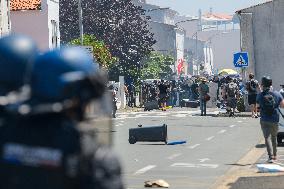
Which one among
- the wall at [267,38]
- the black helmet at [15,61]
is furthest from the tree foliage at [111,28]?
the black helmet at [15,61]

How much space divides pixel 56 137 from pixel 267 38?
42891mm

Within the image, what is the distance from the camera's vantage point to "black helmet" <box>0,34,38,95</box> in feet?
12.5

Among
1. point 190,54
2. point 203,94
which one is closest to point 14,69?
point 203,94

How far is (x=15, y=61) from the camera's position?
382cm

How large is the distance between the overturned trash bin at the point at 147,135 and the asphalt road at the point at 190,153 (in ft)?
0.56

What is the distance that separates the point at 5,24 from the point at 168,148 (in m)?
20.7

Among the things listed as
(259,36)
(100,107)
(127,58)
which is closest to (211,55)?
(127,58)

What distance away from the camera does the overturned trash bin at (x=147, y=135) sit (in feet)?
79.4

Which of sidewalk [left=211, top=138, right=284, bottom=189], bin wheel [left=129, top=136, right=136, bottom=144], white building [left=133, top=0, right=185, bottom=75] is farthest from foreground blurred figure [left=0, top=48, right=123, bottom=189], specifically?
white building [left=133, top=0, right=185, bottom=75]

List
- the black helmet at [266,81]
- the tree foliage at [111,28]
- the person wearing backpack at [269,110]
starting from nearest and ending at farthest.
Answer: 1. the person wearing backpack at [269,110]
2. the black helmet at [266,81]
3. the tree foliage at [111,28]

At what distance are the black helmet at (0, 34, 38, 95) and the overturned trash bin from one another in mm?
20191

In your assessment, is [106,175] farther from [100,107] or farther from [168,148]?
[168,148]

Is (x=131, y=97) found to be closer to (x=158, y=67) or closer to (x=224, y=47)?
(x=158, y=67)

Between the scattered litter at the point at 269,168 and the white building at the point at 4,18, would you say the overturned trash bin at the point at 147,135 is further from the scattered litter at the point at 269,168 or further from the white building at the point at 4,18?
the white building at the point at 4,18
